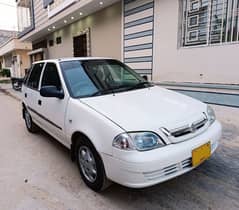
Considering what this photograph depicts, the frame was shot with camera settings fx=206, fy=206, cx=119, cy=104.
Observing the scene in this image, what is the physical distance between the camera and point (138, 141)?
1864 mm

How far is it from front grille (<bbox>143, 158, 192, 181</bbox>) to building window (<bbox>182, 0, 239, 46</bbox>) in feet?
11.8

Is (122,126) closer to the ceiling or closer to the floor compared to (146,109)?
closer to the floor

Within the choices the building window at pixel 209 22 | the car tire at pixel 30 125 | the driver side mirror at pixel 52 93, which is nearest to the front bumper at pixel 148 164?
the driver side mirror at pixel 52 93

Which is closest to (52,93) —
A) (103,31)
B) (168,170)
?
(168,170)

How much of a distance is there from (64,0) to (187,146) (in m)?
10.2

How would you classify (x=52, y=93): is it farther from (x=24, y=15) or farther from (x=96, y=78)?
(x=24, y=15)

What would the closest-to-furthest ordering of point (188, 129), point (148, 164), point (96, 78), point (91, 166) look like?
point (148, 164), point (188, 129), point (91, 166), point (96, 78)

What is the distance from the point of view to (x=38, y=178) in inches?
105

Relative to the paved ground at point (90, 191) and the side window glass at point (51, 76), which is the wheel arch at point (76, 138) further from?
→ the side window glass at point (51, 76)

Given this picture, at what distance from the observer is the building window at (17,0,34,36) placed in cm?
1575

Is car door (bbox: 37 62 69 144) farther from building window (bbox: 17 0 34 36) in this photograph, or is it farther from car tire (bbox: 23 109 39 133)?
building window (bbox: 17 0 34 36)

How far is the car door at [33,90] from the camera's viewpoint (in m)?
3.73

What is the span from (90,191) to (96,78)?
1456 millimetres

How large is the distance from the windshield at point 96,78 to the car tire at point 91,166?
0.65m
